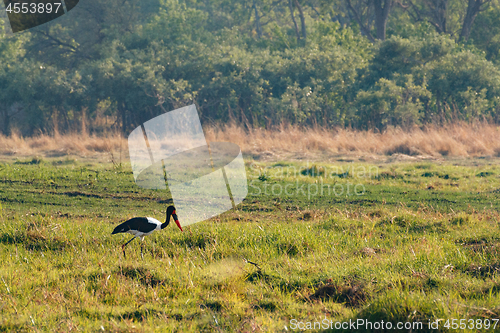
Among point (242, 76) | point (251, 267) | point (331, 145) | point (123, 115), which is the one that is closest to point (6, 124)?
point (123, 115)

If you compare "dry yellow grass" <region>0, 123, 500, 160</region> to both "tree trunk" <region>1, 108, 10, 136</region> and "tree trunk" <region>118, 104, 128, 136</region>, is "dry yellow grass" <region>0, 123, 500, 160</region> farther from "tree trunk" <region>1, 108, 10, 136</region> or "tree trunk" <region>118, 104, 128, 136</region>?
"tree trunk" <region>1, 108, 10, 136</region>

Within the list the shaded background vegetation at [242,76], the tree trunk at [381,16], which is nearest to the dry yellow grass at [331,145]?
the shaded background vegetation at [242,76]

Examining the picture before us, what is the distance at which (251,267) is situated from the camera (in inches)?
238

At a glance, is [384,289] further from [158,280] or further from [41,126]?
[41,126]

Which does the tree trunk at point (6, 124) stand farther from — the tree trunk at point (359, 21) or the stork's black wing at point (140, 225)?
the stork's black wing at point (140, 225)

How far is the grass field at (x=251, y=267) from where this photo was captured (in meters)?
4.60

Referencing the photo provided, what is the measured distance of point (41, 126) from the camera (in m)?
27.3

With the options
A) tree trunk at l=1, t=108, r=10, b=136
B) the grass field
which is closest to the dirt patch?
the grass field

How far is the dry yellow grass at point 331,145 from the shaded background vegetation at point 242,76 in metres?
2.34

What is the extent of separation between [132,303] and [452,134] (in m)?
17.5

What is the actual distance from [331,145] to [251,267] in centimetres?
1391

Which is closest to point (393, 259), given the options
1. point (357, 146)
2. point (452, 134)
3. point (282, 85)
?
point (357, 146)

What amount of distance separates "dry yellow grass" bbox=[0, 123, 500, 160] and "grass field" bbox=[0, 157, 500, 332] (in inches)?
309

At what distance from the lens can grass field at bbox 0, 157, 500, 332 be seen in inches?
181
